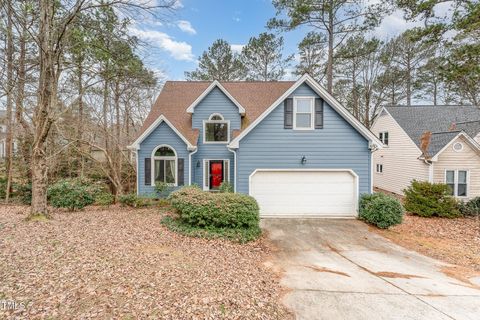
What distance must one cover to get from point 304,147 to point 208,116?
595 centimetres

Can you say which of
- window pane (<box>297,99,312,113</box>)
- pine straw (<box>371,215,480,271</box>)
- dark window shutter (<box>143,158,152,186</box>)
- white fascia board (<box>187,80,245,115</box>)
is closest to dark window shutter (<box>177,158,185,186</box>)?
dark window shutter (<box>143,158,152,186</box>)

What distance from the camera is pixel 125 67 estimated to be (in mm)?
9117

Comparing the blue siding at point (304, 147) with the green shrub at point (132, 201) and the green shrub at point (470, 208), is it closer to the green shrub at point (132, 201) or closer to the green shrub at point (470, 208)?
the green shrub at point (132, 201)

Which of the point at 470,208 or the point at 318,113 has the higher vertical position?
the point at 318,113

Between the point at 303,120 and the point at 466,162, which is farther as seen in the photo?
the point at 466,162

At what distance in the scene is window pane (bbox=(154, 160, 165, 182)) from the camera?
39.7 feet

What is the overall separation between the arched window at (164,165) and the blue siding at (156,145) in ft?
0.83

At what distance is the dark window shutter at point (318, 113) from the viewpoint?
971 cm

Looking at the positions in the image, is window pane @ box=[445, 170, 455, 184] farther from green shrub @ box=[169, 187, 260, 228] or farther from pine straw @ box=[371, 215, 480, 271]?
green shrub @ box=[169, 187, 260, 228]

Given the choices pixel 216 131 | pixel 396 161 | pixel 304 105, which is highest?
pixel 304 105

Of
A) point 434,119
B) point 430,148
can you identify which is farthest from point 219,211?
point 434,119

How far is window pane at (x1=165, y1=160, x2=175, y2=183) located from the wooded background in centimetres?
248

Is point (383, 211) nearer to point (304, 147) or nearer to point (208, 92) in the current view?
point (304, 147)

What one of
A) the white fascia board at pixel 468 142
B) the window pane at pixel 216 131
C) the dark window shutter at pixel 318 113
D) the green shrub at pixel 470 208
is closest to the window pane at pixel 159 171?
the window pane at pixel 216 131
